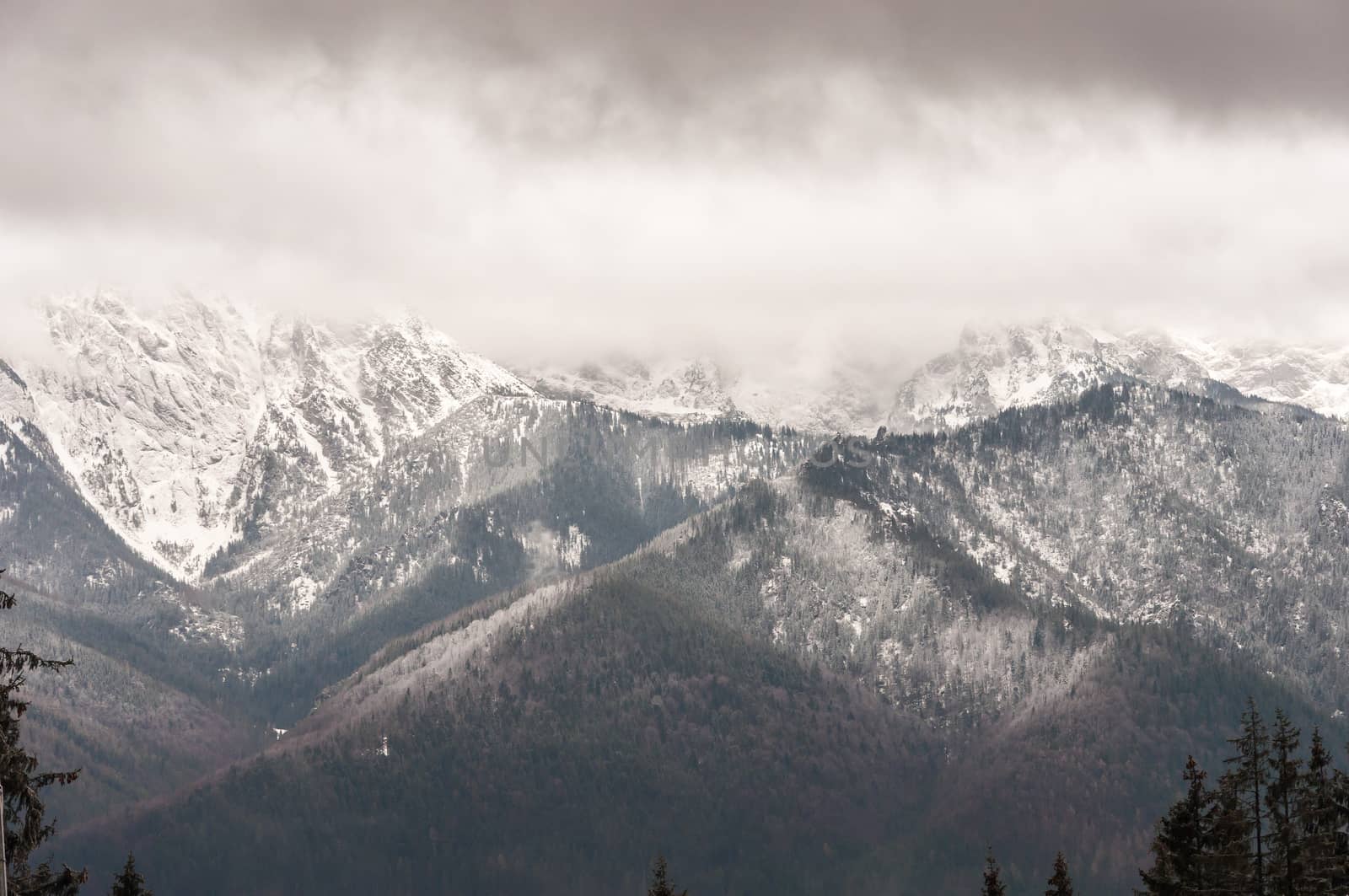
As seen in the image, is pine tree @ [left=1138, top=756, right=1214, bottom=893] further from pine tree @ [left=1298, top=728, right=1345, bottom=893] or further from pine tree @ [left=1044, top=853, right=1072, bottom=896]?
pine tree @ [left=1044, top=853, right=1072, bottom=896]

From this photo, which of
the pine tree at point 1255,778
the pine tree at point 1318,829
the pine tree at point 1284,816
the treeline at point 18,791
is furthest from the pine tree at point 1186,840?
the treeline at point 18,791

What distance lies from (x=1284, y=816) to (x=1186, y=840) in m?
4.92

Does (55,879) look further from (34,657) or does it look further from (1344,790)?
(1344,790)

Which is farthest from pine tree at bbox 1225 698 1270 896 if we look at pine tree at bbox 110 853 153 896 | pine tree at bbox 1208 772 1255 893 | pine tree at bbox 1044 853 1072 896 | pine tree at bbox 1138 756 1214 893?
pine tree at bbox 110 853 153 896

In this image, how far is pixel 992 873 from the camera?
97.5 m

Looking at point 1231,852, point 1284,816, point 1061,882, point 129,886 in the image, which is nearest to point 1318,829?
point 1284,816

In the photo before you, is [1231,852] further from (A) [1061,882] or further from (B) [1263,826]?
(A) [1061,882]

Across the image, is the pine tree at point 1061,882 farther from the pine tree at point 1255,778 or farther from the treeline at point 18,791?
the treeline at point 18,791

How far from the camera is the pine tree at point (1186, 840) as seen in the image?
83.3 meters

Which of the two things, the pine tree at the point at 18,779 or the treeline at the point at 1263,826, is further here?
the treeline at the point at 1263,826

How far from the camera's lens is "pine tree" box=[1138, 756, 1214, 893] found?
83.3m

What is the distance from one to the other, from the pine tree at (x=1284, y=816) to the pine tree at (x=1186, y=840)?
277 centimetres

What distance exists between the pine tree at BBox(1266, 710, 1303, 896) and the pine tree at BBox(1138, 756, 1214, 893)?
2.77 metres

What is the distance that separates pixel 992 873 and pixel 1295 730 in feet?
75.9
